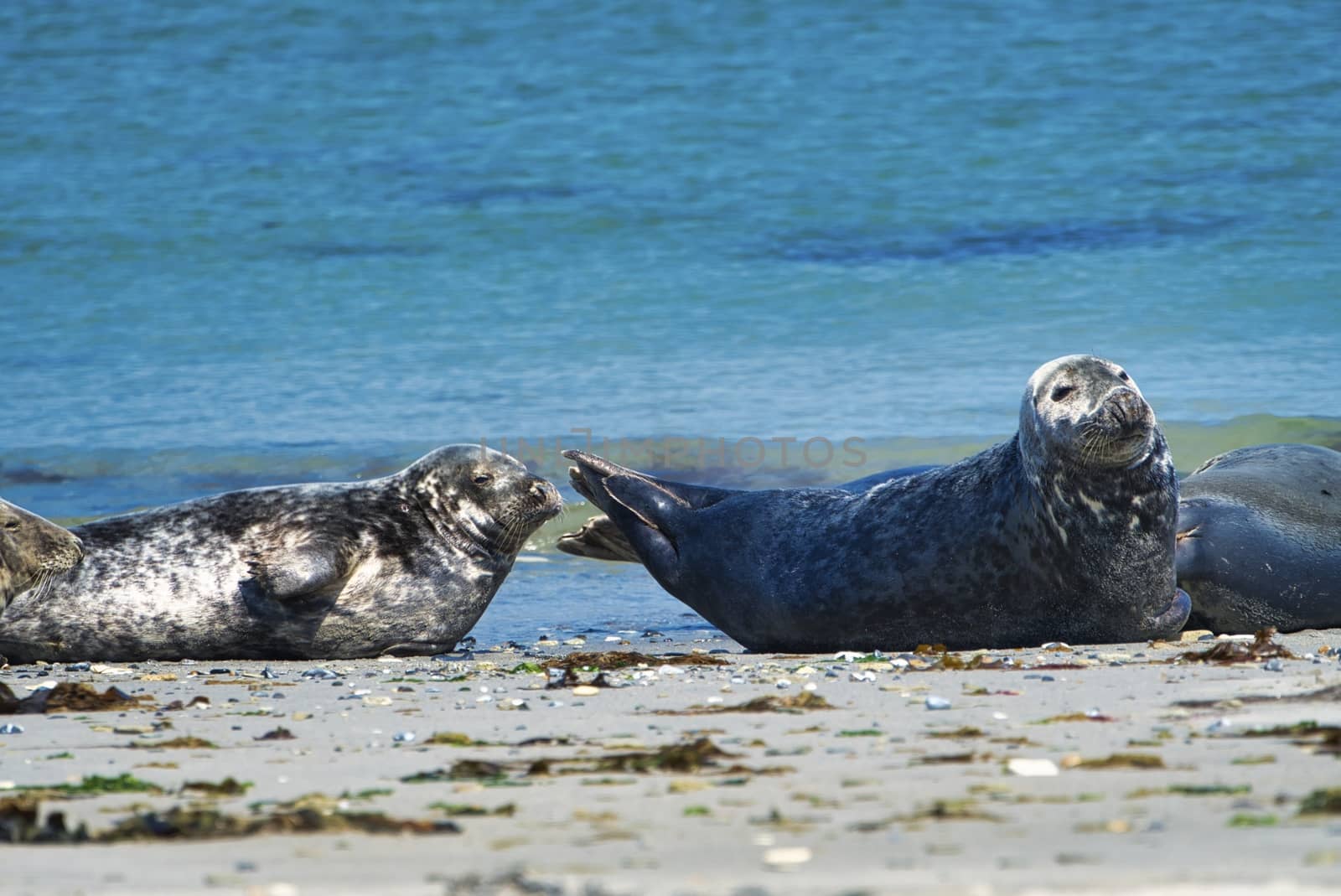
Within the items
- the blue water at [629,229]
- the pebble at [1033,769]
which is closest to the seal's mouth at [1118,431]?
the blue water at [629,229]

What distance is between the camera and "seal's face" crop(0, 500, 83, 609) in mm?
6332

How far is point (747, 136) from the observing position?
24.5m

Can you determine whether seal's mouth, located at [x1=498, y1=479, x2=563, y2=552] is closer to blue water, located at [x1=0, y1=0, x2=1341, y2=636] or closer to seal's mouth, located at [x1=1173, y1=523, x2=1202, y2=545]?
blue water, located at [x1=0, y1=0, x2=1341, y2=636]

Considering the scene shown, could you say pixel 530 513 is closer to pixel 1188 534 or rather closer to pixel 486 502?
pixel 486 502

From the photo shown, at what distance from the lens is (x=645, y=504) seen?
7469 mm

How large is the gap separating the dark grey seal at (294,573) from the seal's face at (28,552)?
0.22 m

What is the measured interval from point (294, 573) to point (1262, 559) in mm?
3648

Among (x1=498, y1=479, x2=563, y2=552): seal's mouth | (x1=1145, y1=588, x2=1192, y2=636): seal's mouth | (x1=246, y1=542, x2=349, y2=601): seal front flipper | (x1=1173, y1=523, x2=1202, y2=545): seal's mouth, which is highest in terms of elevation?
(x1=498, y1=479, x2=563, y2=552): seal's mouth

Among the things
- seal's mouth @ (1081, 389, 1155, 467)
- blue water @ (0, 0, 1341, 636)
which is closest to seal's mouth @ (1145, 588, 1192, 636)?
seal's mouth @ (1081, 389, 1155, 467)

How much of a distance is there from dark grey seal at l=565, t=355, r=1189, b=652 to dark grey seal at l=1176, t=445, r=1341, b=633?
1.22 ft

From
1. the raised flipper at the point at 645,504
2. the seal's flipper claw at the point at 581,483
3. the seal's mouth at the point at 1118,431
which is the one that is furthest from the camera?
the seal's flipper claw at the point at 581,483

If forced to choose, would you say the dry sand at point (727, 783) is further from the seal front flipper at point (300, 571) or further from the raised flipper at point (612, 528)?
the raised flipper at point (612, 528)

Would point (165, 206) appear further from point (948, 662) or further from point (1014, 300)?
point (948, 662)

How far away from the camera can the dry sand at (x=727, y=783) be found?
93.8 inches
